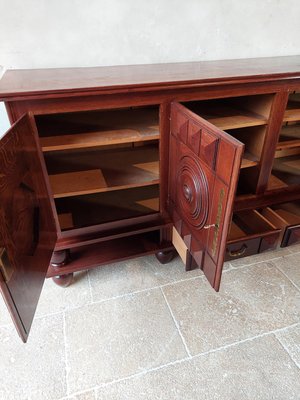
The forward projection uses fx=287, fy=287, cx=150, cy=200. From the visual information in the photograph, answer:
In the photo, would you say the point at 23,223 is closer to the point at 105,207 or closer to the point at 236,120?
the point at 105,207

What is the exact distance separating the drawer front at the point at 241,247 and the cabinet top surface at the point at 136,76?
68 cm

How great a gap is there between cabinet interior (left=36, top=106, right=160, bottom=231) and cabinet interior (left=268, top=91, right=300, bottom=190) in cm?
64

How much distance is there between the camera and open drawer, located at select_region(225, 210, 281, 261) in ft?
4.23

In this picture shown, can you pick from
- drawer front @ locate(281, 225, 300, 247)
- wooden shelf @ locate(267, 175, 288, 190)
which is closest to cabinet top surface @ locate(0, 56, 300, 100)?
wooden shelf @ locate(267, 175, 288, 190)

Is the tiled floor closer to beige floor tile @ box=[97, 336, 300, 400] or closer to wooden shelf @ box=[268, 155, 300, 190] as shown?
beige floor tile @ box=[97, 336, 300, 400]

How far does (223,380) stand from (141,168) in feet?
2.95

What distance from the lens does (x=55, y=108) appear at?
0.96 metres

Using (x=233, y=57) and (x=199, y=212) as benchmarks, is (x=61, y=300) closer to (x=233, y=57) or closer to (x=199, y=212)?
(x=199, y=212)

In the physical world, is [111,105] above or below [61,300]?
above

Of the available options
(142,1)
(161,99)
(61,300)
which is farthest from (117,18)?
(61,300)

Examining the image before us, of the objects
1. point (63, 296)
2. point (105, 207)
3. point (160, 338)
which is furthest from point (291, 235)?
point (63, 296)

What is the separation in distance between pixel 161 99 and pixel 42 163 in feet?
1.62

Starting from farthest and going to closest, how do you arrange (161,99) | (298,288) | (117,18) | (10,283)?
1. (298,288)
2. (117,18)
3. (161,99)
4. (10,283)

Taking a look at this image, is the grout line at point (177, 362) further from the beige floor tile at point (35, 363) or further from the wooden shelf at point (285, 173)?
the wooden shelf at point (285, 173)
